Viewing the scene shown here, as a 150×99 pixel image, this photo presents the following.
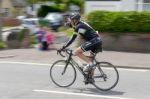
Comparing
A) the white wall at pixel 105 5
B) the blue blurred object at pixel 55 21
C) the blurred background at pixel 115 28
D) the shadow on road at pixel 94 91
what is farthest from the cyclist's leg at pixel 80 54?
the blue blurred object at pixel 55 21

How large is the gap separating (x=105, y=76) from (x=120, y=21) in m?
7.92

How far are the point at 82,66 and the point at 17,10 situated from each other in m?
57.1

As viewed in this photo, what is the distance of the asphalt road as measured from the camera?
32.9 ft

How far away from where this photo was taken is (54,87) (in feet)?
36.6

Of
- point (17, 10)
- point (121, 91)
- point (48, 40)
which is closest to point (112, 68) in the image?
point (121, 91)

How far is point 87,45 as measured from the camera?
10.6 metres

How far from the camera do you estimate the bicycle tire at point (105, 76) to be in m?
10.7

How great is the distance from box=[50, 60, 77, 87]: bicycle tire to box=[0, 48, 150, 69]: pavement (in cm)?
425

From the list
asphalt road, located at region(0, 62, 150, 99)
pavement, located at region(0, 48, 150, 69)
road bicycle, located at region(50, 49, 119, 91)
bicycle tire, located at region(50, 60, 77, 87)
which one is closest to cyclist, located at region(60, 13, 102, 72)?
road bicycle, located at region(50, 49, 119, 91)

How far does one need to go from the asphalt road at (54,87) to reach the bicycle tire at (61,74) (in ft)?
0.46

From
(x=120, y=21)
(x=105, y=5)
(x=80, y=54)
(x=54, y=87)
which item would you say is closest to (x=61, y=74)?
(x=54, y=87)

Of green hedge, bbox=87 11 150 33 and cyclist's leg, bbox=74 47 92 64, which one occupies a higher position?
cyclist's leg, bbox=74 47 92 64

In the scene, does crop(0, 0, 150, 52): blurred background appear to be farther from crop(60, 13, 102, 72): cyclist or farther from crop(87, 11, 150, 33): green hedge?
crop(60, 13, 102, 72): cyclist

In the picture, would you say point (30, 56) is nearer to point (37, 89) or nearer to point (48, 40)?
point (48, 40)
